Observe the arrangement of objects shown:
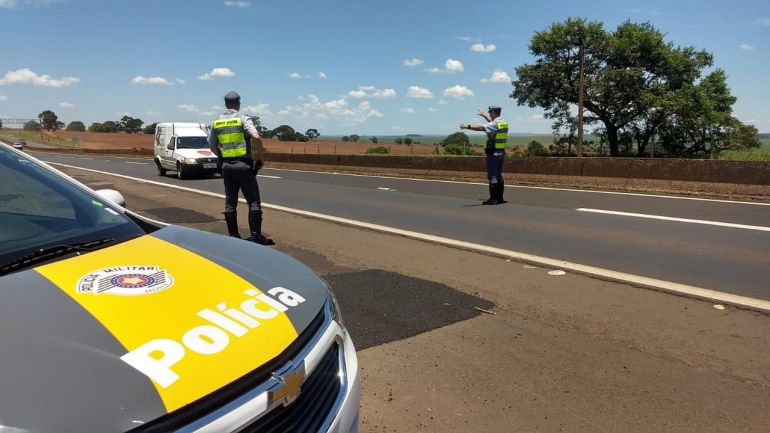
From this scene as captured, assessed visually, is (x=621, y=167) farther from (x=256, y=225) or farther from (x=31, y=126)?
(x=31, y=126)

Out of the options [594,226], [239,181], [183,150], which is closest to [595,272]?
[594,226]

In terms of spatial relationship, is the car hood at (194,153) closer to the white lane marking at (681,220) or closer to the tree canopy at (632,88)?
the white lane marking at (681,220)

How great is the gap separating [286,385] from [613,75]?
160 feet

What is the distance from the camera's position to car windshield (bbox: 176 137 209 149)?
2208 cm

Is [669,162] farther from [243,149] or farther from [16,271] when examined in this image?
[16,271]

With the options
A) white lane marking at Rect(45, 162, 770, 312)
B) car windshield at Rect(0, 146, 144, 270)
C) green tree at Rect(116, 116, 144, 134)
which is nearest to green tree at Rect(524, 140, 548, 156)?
white lane marking at Rect(45, 162, 770, 312)

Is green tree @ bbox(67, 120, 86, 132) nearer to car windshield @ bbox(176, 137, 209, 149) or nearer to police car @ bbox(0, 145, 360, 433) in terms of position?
car windshield @ bbox(176, 137, 209, 149)

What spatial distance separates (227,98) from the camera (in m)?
7.27

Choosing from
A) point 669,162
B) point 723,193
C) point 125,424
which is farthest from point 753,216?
point 125,424

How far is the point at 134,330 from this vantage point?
1.66m

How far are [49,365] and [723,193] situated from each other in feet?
45.5

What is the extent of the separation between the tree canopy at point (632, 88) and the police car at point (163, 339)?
4379cm

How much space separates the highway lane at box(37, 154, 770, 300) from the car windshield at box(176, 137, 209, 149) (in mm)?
8632

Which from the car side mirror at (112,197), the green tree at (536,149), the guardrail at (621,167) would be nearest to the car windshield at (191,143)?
the guardrail at (621,167)
